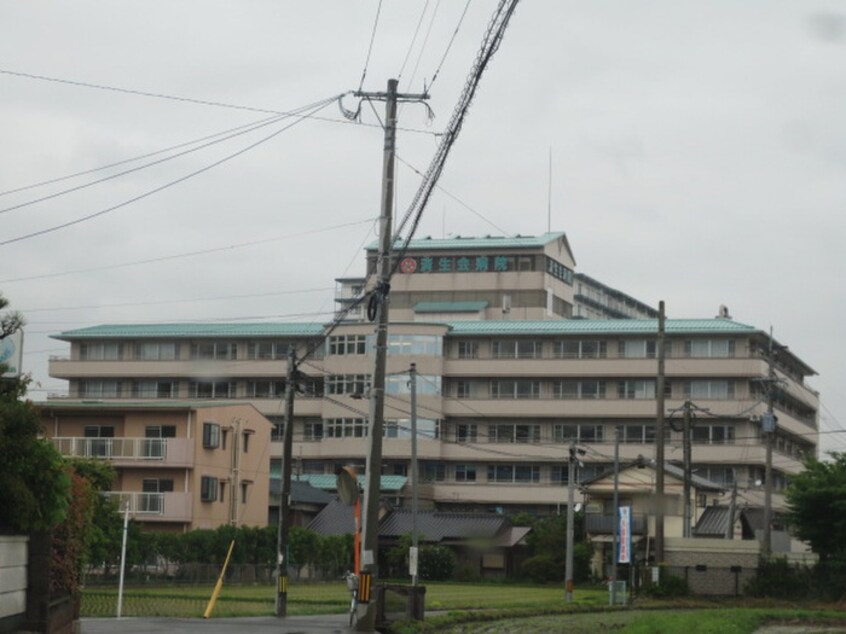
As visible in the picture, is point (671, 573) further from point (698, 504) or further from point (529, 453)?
point (529, 453)

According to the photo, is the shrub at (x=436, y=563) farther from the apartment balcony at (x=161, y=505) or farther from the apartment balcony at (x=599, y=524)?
the apartment balcony at (x=161, y=505)

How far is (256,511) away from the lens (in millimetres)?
73000

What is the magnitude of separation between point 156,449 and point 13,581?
4486cm

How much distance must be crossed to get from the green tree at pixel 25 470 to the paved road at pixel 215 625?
7.85 metres

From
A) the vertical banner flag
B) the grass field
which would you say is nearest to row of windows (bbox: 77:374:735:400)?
the grass field

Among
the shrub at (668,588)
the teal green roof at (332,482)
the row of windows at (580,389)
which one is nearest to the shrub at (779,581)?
the shrub at (668,588)

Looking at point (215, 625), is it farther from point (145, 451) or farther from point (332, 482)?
point (332, 482)

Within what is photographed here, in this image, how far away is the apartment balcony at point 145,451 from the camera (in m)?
63.8

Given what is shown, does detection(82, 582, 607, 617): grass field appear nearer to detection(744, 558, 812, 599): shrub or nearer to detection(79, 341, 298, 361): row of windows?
detection(744, 558, 812, 599): shrub

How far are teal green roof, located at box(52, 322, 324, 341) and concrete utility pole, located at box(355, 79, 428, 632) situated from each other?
222 ft

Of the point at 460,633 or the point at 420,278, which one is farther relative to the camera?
the point at 420,278

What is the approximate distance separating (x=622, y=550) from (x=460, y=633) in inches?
773

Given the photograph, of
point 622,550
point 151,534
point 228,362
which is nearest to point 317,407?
point 228,362

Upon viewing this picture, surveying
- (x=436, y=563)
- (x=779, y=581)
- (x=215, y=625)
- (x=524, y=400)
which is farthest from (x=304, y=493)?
(x=215, y=625)
